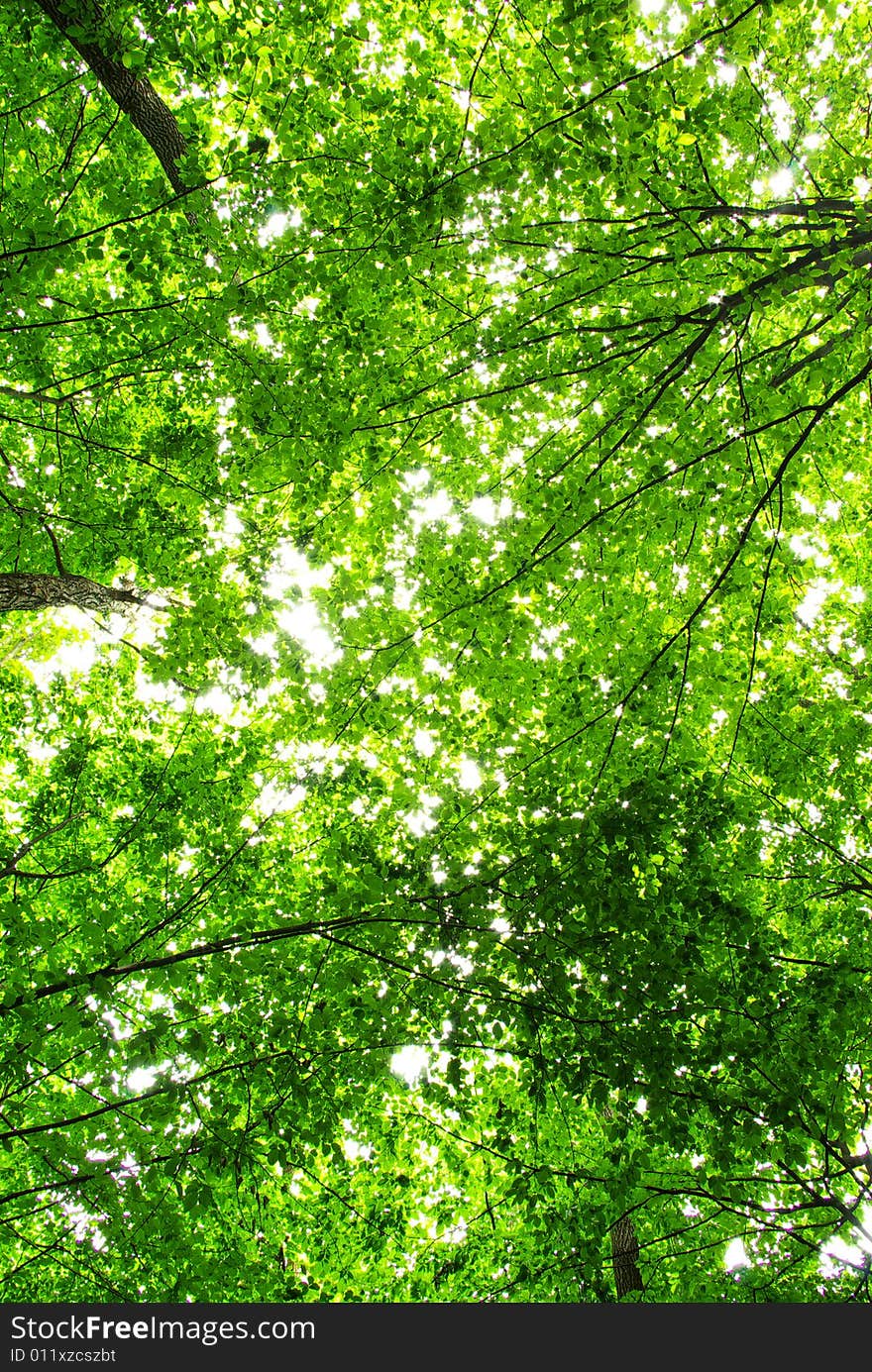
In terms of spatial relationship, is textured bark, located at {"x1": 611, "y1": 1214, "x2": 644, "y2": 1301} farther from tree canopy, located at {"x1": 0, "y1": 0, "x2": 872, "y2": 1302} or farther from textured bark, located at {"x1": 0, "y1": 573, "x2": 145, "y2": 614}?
textured bark, located at {"x1": 0, "y1": 573, "x2": 145, "y2": 614}

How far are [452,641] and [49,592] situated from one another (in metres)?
3.91

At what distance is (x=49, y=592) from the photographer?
6137 millimetres

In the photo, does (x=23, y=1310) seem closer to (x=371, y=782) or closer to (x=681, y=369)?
(x=371, y=782)

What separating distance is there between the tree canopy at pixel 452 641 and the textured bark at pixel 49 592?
6cm

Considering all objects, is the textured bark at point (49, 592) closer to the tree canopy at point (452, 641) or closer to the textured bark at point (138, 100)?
the tree canopy at point (452, 641)

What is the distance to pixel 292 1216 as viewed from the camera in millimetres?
6031

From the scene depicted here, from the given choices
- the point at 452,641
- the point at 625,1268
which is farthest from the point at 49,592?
the point at 625,1268

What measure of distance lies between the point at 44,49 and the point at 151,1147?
20.8ft

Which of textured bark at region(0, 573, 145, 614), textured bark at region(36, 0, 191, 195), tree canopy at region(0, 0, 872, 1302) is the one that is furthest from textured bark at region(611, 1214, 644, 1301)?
textured bark at region(36, 0, 191, 195)

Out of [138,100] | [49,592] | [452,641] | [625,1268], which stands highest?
[138,100]

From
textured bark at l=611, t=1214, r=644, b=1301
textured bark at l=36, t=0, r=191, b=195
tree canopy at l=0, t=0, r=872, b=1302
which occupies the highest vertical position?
textured bark at l=36, t=0, r=191, b=195

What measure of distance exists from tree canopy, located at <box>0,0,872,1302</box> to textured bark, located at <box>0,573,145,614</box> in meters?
0.06

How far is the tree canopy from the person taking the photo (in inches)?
128

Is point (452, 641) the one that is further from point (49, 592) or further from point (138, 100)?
point (138, 100)
